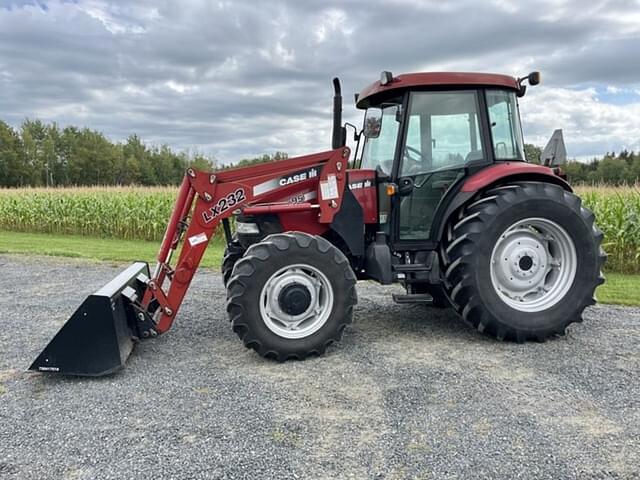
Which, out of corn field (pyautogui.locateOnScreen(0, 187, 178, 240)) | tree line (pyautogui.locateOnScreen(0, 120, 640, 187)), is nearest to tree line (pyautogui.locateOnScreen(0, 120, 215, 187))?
tree line (pyautogui.locateOnScreen(0, 120, 640, 187))

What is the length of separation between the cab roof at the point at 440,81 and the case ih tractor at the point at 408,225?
0.01 m

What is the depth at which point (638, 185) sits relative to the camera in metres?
11.4

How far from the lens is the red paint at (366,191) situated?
5.21 m

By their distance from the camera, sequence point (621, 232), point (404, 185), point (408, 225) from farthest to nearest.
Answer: point (621, 232)
point (408, 225)
point (404, 185)

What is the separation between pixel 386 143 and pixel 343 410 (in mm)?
2726

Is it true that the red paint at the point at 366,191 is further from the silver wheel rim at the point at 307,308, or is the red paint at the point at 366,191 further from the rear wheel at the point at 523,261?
the silver wheel rim at the point at 307,308

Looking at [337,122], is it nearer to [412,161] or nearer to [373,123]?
[373,123]

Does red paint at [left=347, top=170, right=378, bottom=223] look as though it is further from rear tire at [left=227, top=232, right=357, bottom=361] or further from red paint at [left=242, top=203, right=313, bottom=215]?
rear tire at [left=227, top=232, right=357, bottom=361]

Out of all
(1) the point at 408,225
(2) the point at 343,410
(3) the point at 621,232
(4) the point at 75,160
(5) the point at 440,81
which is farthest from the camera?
(4) the point at 75,160

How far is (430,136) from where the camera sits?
16.8 ft

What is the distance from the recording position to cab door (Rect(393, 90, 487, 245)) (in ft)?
16.6

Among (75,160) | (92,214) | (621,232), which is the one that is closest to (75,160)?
(75,160)

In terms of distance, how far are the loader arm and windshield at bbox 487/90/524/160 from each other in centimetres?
149

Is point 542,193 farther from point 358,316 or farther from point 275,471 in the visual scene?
point 275,471
